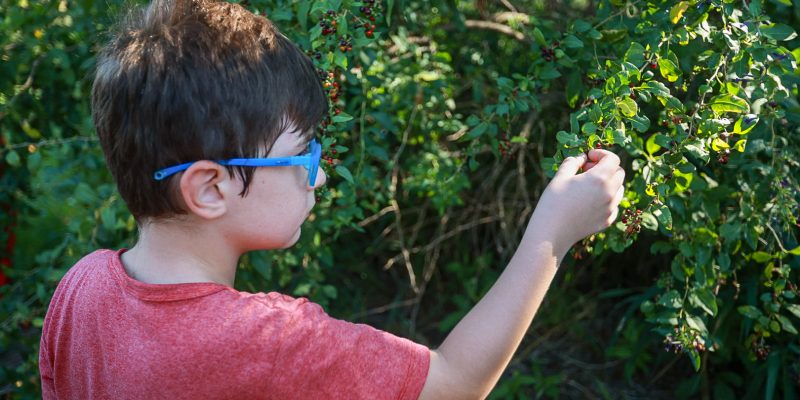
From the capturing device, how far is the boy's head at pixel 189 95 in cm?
122

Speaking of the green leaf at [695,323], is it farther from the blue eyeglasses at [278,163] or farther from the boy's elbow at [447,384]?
the blue eyeglasses at [278,163]

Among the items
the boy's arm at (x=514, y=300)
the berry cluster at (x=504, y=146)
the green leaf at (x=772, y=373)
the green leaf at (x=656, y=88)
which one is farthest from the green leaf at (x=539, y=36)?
the green leaf at (x=772, y=373)

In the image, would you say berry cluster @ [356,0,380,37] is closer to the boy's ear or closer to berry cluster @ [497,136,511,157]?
berry cluster @ [497,136,511,157]

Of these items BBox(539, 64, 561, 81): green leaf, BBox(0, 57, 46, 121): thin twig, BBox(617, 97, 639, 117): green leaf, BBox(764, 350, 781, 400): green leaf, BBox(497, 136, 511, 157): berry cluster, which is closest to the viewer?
BBox(617, 97, 639, 117): green leaf

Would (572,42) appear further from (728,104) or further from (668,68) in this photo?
(728,104)

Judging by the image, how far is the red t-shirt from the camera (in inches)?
45.1

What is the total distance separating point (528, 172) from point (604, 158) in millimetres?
1756

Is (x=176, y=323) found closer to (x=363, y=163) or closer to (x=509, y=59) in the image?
(x=363, y=163)

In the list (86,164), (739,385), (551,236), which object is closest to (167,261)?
(551,236)

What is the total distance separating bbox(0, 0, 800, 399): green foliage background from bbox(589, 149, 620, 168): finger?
0.13 feet

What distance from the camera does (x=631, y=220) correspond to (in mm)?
1477

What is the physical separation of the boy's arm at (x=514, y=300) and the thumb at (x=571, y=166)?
22mm

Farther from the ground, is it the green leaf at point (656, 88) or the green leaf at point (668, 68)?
the green leaf at point (656, 88)

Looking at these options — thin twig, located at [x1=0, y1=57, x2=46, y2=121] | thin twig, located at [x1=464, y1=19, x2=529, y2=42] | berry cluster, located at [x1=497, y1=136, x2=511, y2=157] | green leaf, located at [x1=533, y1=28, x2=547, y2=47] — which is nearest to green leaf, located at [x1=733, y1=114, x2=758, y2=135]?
green leaf, located at [x1=533, y1=28, x2=547, y2=47]
